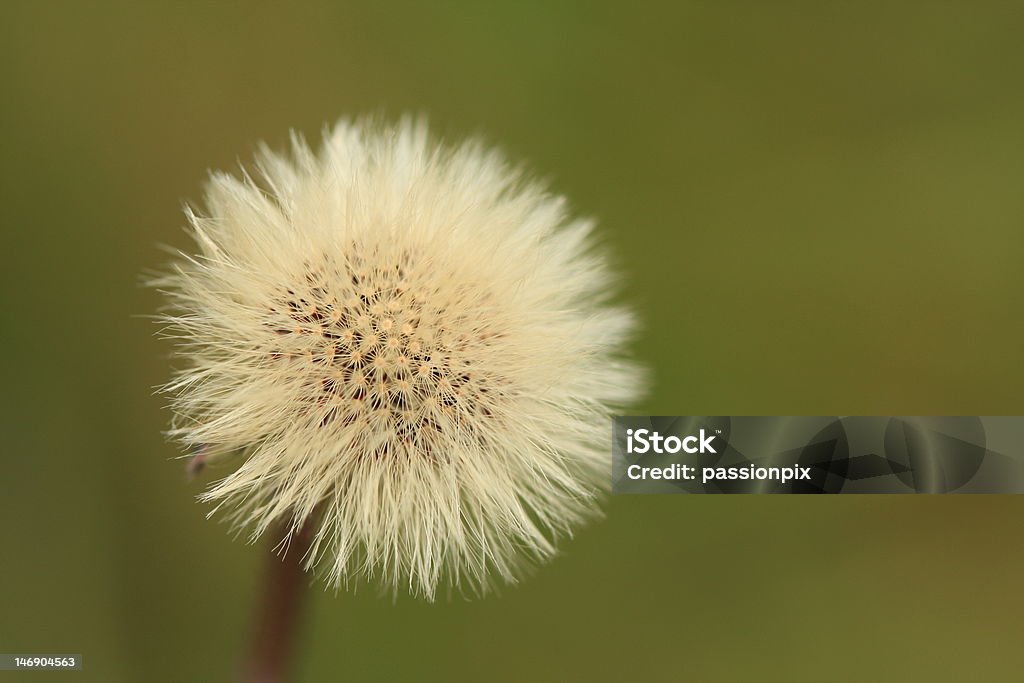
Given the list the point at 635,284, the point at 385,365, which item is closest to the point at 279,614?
the point at 385,365

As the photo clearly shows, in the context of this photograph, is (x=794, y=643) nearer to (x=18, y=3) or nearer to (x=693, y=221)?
(x=693, y=221)

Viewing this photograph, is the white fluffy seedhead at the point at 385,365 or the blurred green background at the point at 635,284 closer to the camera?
the white fluffy seedhead at the point at 385,365

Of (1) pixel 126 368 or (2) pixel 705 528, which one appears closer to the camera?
(1) pixel 126 368

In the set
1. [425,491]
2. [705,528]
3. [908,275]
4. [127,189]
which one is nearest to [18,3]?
[127,189]

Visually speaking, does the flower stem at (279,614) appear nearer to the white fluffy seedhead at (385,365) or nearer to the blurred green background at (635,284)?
the white fluffy seedhead at (385,365)

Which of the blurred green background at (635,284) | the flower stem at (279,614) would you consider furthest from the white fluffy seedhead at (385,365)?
the blurred green background at (635,284)

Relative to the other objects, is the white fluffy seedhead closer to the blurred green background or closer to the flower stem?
the flower stem

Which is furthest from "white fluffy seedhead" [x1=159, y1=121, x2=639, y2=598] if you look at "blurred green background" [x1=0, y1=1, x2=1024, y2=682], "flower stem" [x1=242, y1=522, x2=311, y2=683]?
"blurred green background" [x1=0, y1=1, x2=1024, y2=682]

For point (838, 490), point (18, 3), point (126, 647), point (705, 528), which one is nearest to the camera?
point (838, 490)
